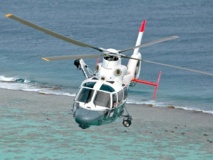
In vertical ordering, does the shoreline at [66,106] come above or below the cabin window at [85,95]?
below

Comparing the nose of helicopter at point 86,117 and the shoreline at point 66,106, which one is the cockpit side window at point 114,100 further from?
the shoreline at point 66,106

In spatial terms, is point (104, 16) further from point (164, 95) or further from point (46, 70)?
point (164, 95)

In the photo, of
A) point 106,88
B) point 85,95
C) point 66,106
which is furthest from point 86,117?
point 66,106

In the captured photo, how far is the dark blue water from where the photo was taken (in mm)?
78938

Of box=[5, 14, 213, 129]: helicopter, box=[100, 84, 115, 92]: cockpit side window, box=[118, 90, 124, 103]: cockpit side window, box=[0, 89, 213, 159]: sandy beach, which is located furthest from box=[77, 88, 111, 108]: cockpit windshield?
box=[0, 89, 213, 159]: sandy beach

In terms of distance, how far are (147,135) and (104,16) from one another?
60132 mm

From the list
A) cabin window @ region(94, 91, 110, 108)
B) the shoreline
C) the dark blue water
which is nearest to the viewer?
cabin window @ region(94, 91, 110, 108)

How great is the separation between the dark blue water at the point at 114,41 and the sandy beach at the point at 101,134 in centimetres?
566

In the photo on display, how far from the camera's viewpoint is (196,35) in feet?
347

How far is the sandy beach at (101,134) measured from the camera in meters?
58.2

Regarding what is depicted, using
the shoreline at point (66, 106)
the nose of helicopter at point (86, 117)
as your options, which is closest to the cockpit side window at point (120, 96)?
the nose of helicopter at point (86, 117)

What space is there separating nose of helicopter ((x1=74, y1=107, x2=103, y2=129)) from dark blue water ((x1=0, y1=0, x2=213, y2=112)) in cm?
2161

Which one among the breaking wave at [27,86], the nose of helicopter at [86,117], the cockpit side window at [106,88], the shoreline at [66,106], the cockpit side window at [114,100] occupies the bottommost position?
the breaking wave at [27,86]

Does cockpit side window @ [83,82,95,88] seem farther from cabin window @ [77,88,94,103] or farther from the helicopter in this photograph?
cabin window @ [77,88,94,103]
